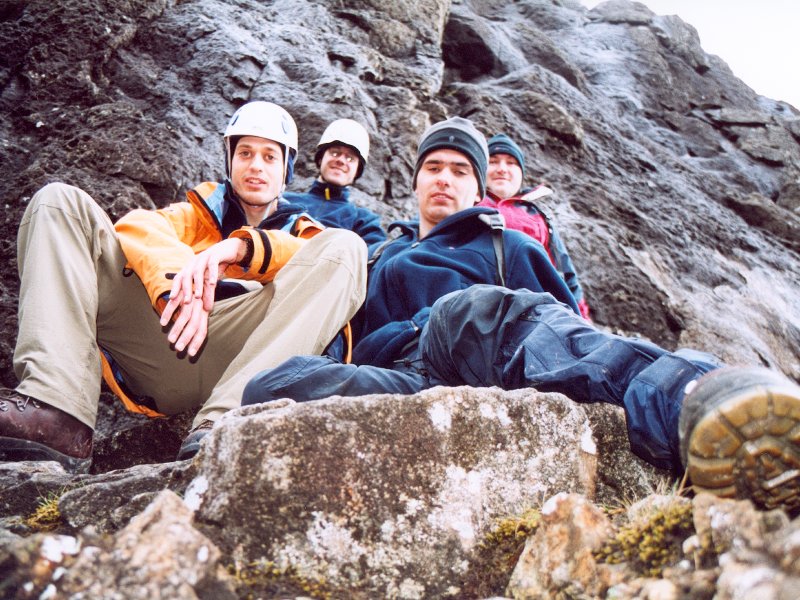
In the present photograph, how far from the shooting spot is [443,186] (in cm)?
545

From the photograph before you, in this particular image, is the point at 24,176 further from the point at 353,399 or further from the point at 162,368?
the point at 353,399

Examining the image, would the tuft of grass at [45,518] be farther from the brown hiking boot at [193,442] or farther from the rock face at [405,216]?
the brown hiking boot at [193,442]

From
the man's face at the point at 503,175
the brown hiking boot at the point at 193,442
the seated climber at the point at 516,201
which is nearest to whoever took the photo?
the brown hiking boot at the point at 193,442

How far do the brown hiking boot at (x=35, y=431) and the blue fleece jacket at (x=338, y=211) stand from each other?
12.2 ft

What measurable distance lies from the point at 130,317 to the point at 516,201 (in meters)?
4.65

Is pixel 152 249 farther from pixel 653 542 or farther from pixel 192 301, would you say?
pixel 653 542

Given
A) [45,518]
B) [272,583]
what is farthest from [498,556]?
[45,518]

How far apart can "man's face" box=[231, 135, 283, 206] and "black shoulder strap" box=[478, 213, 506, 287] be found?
68.4 inches

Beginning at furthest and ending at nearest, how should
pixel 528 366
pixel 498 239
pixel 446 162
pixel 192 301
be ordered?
pixel 446 162
pixel 498 239
pixel 192 301
pixel 528 366

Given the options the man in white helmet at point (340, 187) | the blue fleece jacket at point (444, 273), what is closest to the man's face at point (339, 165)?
the man in white helmet at point (340, 187)

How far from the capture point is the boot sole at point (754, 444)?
1.85 metres

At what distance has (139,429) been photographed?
204 inches

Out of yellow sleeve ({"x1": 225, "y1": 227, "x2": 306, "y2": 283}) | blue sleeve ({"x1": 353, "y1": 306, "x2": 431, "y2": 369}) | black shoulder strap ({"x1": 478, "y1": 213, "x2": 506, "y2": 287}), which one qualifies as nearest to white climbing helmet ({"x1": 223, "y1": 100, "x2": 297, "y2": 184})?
yellow sleeve ({"x1": 225, "y1": 227, "x2": 306, "y2": 283})

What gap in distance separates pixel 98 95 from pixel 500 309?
22.2 ft
